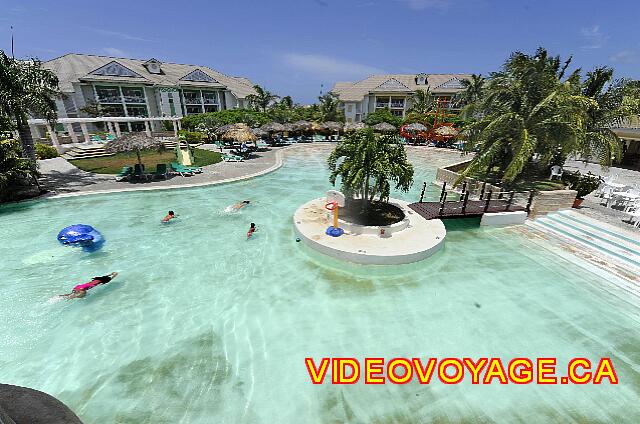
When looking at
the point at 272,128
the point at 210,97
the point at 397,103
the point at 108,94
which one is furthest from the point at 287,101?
the point at 108,94

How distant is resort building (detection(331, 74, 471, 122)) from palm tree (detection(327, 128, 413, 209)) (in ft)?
196

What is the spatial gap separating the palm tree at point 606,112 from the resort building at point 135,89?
1936 inches

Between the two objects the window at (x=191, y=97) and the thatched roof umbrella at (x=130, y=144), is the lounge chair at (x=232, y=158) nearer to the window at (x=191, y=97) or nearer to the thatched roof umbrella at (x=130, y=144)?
the thatched roof umbrella at (x=130, y=144)

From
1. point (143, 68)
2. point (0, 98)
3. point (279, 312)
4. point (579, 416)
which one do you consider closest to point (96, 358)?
point (279, 312)

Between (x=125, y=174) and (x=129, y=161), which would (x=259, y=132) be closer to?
(x=129, y=161)

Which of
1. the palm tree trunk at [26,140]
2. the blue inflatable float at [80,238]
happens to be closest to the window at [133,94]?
the palm tree trunk at [26,140]

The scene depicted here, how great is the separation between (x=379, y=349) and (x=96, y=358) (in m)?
7.15

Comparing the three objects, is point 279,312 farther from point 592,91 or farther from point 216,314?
point 592,91

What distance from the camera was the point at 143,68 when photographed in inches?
2297

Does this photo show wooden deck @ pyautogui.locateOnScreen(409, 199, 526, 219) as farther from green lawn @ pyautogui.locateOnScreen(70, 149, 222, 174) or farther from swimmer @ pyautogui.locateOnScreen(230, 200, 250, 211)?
green lawn @ pyautogui.locateOnScreen(70, 149, 222, 174)

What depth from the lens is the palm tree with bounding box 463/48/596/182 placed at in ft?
50.5

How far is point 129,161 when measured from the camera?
27109 mm

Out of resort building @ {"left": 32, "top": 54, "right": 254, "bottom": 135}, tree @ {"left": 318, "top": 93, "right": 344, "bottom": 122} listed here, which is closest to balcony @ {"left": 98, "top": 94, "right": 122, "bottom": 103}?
resort building @ {"left": 32, "top": 54, "right": 254, "bottom": 135}

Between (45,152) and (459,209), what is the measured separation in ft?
117
